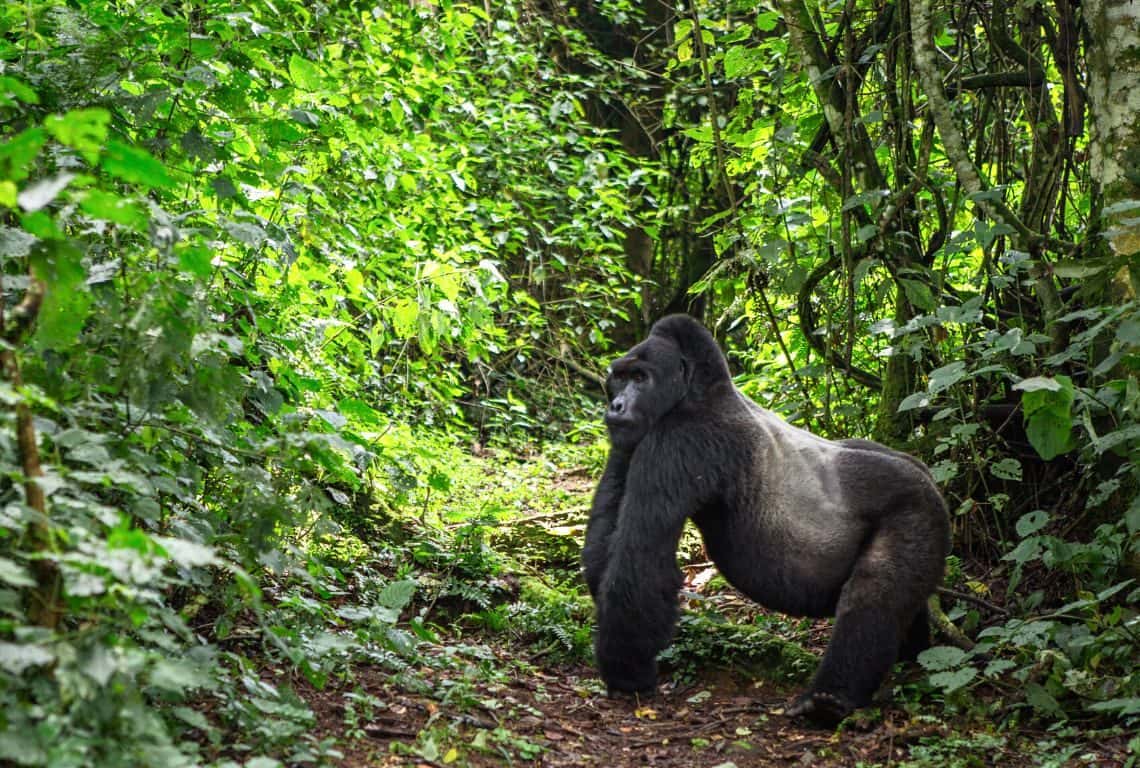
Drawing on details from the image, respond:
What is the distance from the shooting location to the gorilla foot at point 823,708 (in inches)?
152

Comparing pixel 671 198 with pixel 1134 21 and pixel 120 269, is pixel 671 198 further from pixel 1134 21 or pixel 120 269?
pixel 120 269

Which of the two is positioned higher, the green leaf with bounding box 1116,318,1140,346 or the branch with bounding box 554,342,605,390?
the green leaf with bounding box 1116,318,1140,346

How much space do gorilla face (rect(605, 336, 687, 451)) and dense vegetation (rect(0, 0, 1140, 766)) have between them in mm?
843

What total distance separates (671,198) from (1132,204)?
8.05 m

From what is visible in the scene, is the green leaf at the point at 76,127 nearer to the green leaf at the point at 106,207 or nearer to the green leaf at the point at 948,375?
the green leaf at the point at 106,207

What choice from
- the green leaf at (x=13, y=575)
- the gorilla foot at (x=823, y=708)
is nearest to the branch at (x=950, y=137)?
the gorilla foot at (x=823, y=708)

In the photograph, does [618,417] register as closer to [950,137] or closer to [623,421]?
[623,421]

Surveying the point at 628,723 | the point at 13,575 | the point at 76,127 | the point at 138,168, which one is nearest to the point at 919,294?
the point at 628,723

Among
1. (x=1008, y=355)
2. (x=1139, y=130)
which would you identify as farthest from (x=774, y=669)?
(x=1139, y=130)

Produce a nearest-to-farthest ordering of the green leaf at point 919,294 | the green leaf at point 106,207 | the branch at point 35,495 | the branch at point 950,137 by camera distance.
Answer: the green leaf at point 106,207, the branch at point 35,495, the branch at point 950,137, the green leaf at point 919,294

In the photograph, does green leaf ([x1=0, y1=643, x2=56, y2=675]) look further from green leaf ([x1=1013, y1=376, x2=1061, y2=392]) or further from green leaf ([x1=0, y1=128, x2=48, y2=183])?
green leaf ([x1=1013, y1=376, x2=1061, y2=392])

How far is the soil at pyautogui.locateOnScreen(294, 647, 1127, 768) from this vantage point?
3311 millimetres

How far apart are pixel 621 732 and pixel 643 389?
132 centimetres

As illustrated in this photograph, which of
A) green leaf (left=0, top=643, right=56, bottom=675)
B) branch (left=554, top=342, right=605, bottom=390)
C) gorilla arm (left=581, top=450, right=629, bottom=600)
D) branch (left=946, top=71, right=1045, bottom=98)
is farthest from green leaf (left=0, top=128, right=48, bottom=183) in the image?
branch (left=554, top=342, right=605, bottom=390)
